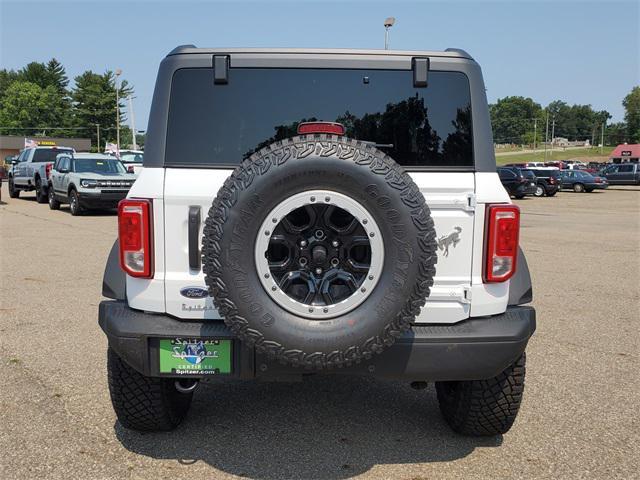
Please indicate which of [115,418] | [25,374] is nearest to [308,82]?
[115,418]

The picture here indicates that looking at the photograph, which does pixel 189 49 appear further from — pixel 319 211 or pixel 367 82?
pixel 319 211

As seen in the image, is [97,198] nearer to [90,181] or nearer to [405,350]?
[90,181]

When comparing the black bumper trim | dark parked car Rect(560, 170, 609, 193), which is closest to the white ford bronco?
the black bumper trim

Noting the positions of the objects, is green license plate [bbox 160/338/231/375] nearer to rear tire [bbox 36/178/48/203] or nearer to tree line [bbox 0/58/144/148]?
rear tire [bbox 36/178/48/203]

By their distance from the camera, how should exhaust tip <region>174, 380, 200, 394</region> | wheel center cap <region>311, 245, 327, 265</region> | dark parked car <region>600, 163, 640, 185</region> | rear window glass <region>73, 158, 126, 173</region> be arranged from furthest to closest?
dark parked car <region>600, 163, 640, 185</region> → rear window glass <region>73, 158, 126, 173</region> → exhaust tip <region>174, 380, 200, 394</region> → wheel center cap <region>311, 245, 327, 265</region>

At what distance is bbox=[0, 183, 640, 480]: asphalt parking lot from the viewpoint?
3.24 m

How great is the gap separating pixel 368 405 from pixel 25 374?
8.19 ft

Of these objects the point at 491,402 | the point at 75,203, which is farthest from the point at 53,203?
the point at 491,402

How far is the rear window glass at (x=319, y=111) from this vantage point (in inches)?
125

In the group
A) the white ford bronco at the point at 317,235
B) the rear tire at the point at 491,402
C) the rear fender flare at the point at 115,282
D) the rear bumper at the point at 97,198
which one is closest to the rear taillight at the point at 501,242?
the white ford bronco at the point at 317,235

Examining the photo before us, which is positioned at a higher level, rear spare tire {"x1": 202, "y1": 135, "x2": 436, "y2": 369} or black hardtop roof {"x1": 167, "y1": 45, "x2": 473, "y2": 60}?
black hardtop roof {"x1": 167, "y1": 45, "x2": 473, "y2": 60}

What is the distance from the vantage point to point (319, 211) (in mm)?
2811

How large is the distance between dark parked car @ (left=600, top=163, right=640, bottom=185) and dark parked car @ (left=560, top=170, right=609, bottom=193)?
18.4 ft

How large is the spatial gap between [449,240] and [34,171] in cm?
2151
